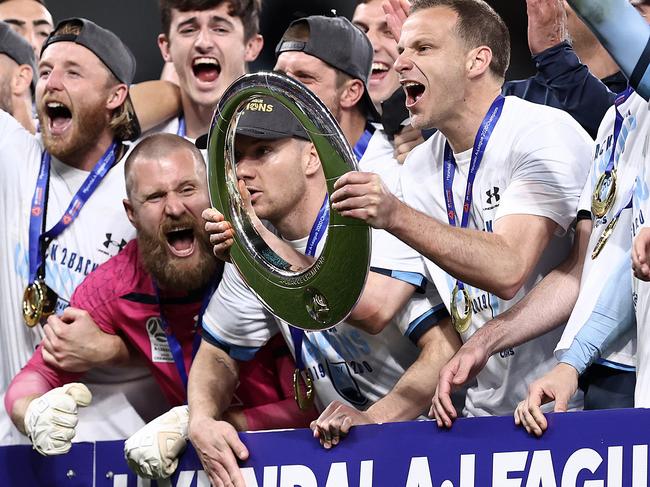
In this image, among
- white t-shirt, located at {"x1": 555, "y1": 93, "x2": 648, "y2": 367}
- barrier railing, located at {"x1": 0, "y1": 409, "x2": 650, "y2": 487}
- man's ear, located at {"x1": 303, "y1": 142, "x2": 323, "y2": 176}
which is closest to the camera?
barrier railing, located at {"x1": 0, "y1": 409, "x2": 650, "y2": 487}

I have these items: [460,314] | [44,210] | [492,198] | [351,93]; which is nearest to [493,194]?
[492,198]

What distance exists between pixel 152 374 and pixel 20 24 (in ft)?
7.46

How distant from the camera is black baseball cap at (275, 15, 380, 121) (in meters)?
4.31

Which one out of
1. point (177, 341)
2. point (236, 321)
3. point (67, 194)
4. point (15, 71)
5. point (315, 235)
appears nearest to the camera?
point (315, 235)

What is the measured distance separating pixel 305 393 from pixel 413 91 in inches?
35.5

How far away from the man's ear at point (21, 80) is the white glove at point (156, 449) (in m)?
2.11

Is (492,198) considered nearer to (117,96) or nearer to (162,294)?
(162,294)

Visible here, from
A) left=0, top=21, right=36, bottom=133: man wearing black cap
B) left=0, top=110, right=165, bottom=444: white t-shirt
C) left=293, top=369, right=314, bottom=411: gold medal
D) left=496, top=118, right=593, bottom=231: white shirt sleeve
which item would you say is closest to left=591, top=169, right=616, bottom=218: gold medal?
left=496, top=118, right=593, bottom=231: white shirt sleeve

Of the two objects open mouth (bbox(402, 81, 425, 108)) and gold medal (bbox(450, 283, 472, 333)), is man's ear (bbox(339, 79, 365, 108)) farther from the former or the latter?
gold medal (bbox(450, 283, 472, 333))

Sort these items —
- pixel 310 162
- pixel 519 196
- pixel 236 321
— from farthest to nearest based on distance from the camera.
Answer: pixel 236 321, pixel 310 162, pixel 519 196

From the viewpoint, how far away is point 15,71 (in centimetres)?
519

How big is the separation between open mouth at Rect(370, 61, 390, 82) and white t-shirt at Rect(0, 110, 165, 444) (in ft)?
3.78

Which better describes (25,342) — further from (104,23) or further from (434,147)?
(104,23)

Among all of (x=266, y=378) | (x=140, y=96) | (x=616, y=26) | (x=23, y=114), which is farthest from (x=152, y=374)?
(x=616, y=26)
